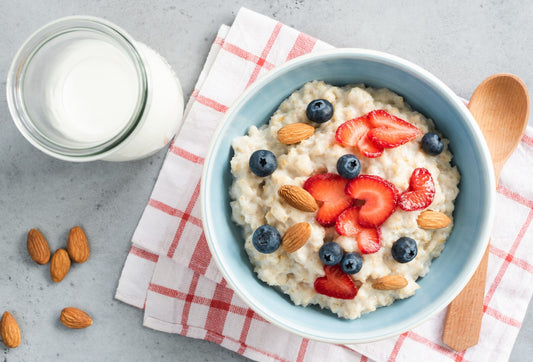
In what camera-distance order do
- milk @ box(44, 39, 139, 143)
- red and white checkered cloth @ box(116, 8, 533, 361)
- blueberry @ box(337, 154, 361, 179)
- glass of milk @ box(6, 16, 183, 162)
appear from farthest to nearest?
red and white checkered cloth @ box(116, 8, 533, 361), milk @ box(44, 39, 139, 143), glass of milk @ box(6, 16, 183, 162), blueberry @ box(337, 154, 361, 179)

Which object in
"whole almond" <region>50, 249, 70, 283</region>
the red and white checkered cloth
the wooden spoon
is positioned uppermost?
the wooden spoon

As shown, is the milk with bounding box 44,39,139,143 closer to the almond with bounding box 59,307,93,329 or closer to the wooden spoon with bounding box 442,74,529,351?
the almond with bounding box 59,307,93,329

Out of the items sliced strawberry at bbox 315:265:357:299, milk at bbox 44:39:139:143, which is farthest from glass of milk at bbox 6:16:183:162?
sliced strawberry at bbox 315:265:357:299

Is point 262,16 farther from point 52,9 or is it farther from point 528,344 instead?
point 528,344

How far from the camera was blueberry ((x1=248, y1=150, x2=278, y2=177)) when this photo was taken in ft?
4.92

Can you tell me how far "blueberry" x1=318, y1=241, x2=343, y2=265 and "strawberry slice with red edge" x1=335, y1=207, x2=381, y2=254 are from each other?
0.16 feet

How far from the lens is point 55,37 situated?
65.2 inches

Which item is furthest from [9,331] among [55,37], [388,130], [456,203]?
[456,203]

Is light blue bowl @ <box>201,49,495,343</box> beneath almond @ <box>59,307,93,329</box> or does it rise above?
above

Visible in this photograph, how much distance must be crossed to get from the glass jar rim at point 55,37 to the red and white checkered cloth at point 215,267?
1.29 ft

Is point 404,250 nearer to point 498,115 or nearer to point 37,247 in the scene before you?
point 498,115

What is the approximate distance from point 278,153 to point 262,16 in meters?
0.69

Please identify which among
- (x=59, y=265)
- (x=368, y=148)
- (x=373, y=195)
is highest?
(x=368, y=148)

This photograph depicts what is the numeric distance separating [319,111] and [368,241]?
420mm
